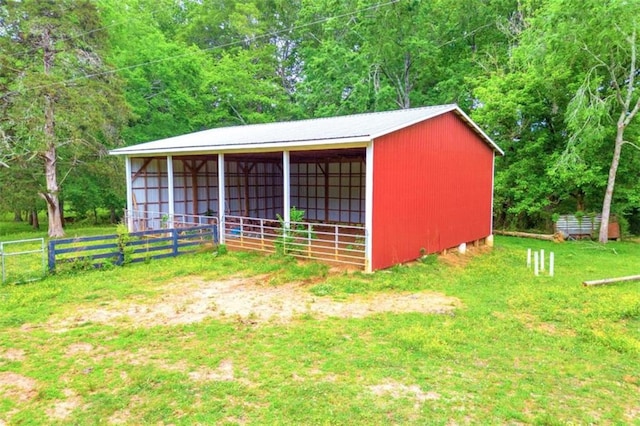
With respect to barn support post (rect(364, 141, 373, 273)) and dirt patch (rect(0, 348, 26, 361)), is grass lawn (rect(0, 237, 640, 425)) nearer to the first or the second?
dirt patch (rect(0, 348, 26, 361))

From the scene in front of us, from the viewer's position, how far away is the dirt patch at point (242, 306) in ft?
21.8

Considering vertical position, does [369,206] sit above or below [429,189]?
below

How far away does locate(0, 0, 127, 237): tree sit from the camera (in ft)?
48.0

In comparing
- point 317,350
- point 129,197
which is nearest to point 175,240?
point 129,197

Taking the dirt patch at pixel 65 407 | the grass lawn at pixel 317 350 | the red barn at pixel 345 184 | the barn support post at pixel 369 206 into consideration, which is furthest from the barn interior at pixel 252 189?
the dirt patch at pixel 65 407

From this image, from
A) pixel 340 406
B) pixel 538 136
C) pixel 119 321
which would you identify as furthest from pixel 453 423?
pixel 538 136

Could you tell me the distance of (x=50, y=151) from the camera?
1612 centimetres

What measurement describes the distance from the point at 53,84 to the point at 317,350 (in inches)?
571

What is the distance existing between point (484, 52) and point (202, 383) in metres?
25.2

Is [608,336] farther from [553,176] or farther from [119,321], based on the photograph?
[553,176]

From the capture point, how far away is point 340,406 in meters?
4.08

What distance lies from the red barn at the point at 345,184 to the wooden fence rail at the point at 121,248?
3.13 feet

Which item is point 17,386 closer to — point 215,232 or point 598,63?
point 215,232

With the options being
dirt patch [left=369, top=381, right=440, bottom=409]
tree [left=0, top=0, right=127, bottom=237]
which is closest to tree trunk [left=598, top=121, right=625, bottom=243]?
dirt patch [left=369, top=381, right=440, bottom=409]
